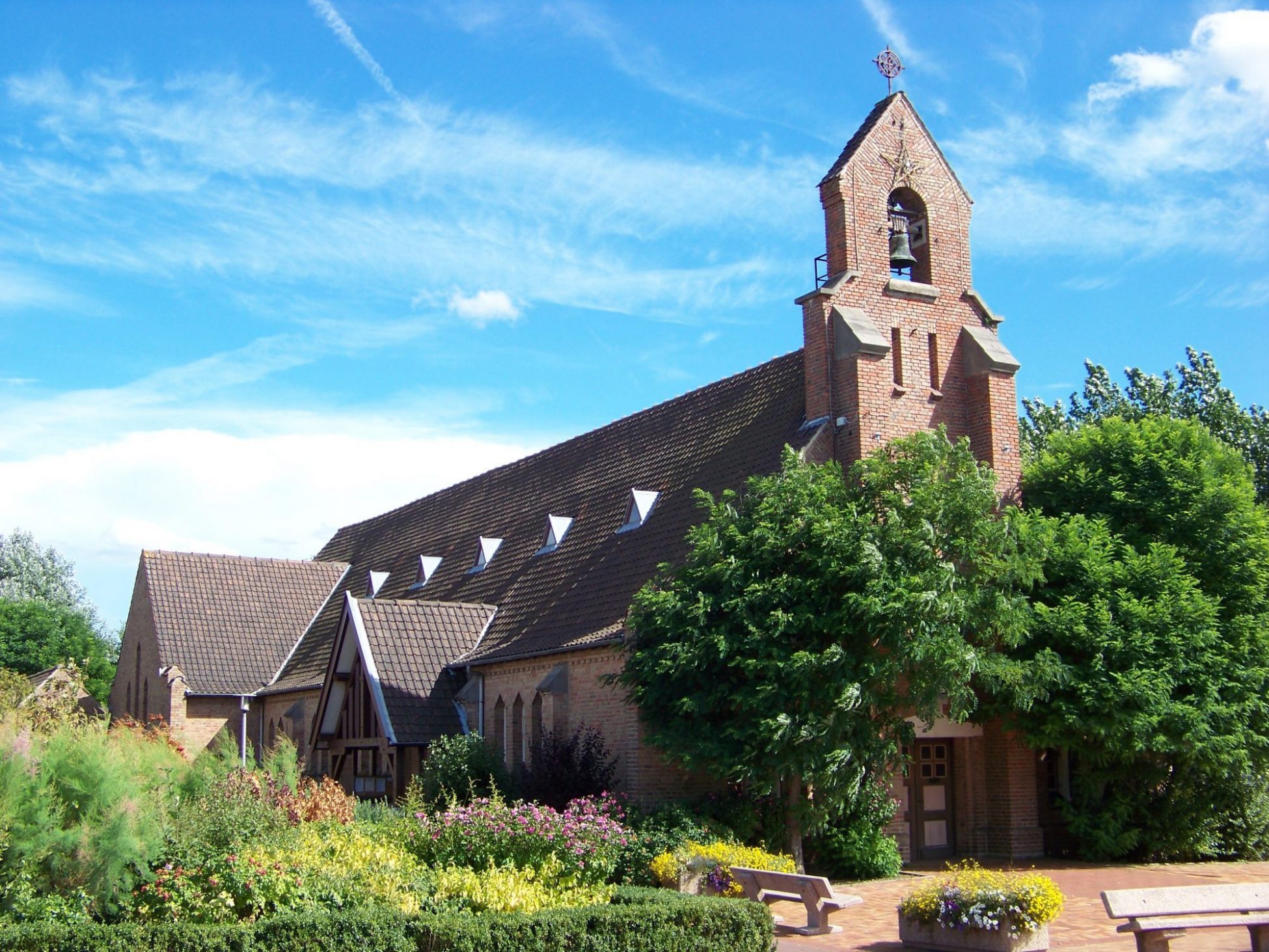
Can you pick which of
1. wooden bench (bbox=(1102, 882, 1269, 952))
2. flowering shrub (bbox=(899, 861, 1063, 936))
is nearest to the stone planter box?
flowering shrub (bbox=(899, 861, 1063, 936))

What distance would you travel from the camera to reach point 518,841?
16.5 meters

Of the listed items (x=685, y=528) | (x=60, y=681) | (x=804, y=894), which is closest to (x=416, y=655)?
(x=685, y=528)

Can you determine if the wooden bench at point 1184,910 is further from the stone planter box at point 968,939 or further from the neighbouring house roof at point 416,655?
the neighbouring house roof at point 416,655

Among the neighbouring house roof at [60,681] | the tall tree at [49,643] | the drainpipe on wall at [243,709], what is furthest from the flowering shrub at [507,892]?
the tall tree at [49,643]

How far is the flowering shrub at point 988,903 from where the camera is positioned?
44.3ft

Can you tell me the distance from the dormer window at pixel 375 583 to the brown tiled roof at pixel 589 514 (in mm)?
231

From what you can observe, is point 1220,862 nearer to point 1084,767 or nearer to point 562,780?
point 1084,767

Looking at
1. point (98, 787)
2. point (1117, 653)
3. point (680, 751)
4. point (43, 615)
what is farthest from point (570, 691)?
point (43, 615)

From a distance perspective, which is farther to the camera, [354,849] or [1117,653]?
[1117,653]

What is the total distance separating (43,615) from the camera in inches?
2290

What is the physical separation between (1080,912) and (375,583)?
2384 centimetres

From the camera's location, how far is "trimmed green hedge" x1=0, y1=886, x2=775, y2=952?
11820 mm

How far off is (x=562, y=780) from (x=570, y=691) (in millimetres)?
2435

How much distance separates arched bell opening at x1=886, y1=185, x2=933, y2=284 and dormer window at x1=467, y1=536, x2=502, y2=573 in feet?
39.4
